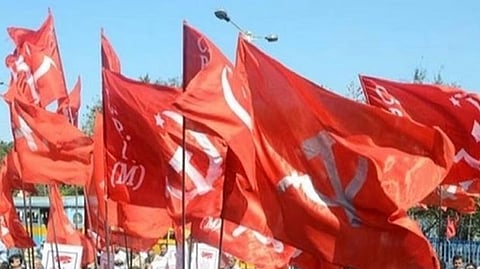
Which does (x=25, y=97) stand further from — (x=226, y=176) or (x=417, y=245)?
(x=417, y=245)

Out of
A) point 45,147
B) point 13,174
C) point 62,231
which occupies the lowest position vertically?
point 62,231

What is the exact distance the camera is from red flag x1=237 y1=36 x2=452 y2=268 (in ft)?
23.5

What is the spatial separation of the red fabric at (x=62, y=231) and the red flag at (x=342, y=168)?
24.4ft

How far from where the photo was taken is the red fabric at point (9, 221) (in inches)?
554

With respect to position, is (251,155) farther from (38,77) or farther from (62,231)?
(62,231)

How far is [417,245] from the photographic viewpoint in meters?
6.99

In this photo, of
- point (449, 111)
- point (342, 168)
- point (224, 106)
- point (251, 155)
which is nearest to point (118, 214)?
point (449, 111)

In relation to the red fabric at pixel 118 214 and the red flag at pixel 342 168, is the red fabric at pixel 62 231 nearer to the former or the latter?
the red fabric at pixel 118 214

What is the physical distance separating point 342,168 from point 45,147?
535cm

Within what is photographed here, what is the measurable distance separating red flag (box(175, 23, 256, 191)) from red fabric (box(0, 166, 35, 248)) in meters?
6.29

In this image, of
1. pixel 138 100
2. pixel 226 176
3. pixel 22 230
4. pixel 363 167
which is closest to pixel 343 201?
pixel 363 167

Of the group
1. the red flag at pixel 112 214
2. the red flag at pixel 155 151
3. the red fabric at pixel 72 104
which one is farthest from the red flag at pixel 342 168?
the red fabric at pixel 72 104

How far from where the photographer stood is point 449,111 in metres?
10.7

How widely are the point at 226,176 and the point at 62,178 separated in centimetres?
407
